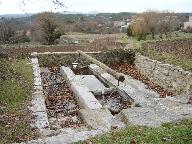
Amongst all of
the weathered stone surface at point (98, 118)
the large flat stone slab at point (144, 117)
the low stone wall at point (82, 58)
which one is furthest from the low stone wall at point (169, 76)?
the weathered stone surface at point (98, 118)

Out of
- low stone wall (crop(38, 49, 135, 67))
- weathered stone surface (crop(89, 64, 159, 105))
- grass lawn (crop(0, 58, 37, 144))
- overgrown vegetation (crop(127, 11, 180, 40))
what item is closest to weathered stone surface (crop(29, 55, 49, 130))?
grass lawn (crop(0, 58, 37, 144))

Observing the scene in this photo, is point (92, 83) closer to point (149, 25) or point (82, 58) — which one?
point (82, 58)

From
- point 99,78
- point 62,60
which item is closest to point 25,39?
point 62,60

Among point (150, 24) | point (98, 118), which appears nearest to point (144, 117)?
point (98, 118)

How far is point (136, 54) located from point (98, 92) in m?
7.26

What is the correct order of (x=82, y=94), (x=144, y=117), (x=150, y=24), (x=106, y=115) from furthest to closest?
1. (x=150, y=24)
2. (x=82, y=94)
3. (x=106, y=115)
4. (x=144, y=117)

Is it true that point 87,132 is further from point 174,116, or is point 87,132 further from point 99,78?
point 99,78

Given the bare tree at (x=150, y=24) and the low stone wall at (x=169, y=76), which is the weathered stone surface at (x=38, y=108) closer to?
the low stone wall at (x=169, y=76)

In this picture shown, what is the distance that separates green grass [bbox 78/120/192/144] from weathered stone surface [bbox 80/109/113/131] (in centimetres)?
89

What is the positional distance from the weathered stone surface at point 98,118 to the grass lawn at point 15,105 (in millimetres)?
1487

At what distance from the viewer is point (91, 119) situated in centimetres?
959

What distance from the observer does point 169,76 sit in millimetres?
14445

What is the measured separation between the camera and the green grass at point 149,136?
23.9ft

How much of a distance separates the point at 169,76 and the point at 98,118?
5700mm
